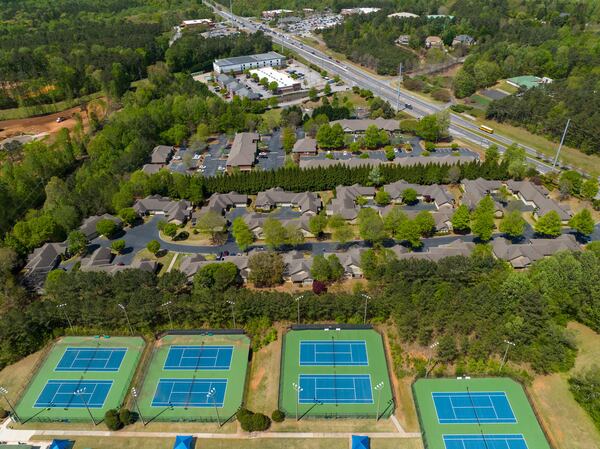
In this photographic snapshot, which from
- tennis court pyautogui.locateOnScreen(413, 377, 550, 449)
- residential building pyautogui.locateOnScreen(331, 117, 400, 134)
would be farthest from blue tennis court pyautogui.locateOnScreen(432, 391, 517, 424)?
residential building pyautogui.locateOnScreen(331, 117, 400, 134)

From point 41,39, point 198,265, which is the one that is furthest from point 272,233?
point 41,39

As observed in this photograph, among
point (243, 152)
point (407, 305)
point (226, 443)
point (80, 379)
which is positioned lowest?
point (80, 379)

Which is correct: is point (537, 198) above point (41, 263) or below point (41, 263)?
above

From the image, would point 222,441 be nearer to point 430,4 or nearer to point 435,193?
point 435,193

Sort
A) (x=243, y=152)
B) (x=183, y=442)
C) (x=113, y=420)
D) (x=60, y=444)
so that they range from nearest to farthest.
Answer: (x=183, y=442)
(x=60, y=444)
(x=113, y=420)
(x=243, y=152)

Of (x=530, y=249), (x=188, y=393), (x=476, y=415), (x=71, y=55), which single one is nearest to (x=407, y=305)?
(x=476, y=415)

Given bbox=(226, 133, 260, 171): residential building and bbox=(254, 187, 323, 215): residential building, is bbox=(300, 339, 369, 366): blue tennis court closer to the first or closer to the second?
bbox=(254, 187, 323, 215): residential building

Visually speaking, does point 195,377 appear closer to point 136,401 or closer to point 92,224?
point 136,401
